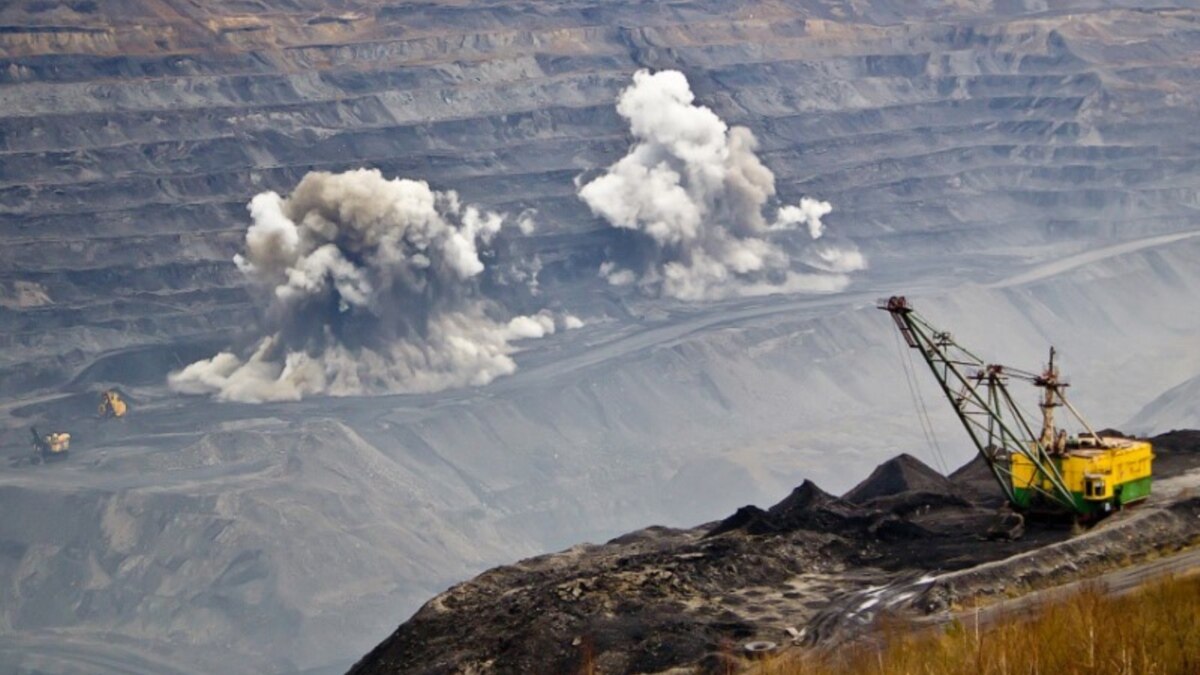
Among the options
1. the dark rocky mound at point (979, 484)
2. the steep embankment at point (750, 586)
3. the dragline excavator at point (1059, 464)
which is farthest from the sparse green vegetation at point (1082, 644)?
the dark rocky mound at point (979, 484)

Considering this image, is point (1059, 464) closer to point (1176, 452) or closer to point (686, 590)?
point (686, 590)

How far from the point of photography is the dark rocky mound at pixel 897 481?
3386 inches

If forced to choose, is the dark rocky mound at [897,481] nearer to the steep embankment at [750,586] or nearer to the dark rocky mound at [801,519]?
the dark rocky mound at [801,519]

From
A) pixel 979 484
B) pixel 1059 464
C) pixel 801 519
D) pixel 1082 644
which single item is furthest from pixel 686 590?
pixel 1082 644

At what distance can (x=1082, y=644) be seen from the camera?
38312 millimetres

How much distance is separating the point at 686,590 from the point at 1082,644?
26297mm

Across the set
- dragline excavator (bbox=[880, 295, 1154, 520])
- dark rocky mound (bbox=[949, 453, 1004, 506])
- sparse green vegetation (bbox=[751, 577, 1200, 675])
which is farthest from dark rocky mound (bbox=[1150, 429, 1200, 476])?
sparse green vegetation (bbox=[751, 577, 1200, 675])

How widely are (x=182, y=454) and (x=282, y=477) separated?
9799mm

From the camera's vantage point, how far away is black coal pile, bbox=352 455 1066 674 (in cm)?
5888

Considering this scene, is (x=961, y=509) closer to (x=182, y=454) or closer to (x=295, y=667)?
(x=295, y=667)

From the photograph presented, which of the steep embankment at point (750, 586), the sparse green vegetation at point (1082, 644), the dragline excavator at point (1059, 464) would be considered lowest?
the sparse green vegetation at point (1082, 644)

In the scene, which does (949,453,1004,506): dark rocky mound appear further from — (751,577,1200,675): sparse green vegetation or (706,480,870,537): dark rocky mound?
(751,577,1200,675): sparse green vegetation

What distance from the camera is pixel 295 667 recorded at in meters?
166

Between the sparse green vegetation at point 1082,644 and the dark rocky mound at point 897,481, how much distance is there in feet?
135
